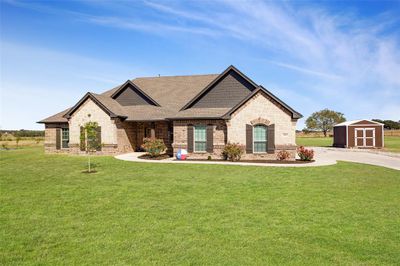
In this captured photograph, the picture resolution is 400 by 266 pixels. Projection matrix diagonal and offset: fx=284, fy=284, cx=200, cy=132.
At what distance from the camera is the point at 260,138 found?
70.2ft

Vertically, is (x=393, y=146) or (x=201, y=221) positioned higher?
(x=393, y=146)

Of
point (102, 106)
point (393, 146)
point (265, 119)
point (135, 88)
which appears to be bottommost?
point (393, 146)

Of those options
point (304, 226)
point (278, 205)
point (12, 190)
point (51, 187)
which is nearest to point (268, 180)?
point (278, 205)

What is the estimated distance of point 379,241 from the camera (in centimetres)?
606

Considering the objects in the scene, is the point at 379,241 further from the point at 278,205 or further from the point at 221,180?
the point at 221,180

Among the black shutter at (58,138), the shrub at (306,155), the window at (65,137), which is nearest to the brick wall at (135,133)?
the window at (65,137)

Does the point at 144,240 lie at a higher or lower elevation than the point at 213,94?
lower

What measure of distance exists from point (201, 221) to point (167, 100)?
21962 millimetres

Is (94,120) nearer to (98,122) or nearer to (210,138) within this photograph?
(98,122)

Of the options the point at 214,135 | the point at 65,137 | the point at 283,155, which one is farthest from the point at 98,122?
the point at 283,155

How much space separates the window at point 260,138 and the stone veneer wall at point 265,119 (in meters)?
0.53

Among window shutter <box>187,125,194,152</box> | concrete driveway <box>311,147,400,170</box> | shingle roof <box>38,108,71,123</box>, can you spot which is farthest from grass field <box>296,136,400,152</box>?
shingle roof <box>38,108,71,123</box>

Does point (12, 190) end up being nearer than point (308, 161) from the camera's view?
Yes

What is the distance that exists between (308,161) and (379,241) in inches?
562
